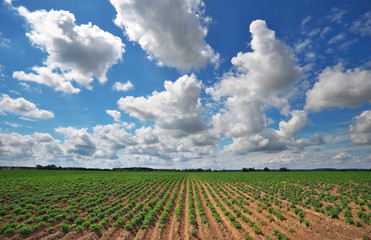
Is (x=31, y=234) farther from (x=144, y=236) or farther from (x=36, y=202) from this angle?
(x=36, y=202)

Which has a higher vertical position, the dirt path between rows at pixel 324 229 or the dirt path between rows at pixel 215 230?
the dirt path between rows at pixel 324 229

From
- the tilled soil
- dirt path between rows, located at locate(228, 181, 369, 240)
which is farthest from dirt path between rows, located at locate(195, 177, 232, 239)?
dirt path between rows, located at locate(228, 181, 369, 240)

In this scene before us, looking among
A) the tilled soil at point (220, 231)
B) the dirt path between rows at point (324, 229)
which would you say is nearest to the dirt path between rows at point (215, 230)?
the tilled soil at point (220, 231)

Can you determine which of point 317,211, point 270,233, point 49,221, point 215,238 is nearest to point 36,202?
point 49,221

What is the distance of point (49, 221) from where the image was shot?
51.2ft

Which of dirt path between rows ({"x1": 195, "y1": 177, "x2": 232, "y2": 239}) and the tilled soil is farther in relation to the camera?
dirt path between rows ({"x1": 195, "y1": 177, "x2": 232, "y2": 239})

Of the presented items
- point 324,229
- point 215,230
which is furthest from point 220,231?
point 324,229

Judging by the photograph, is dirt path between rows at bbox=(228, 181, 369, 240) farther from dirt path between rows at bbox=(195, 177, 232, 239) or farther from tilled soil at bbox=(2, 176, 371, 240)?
dirt path between rows at bbox=(195, 177, 232, 239)

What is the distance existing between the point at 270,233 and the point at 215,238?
14.4 ft

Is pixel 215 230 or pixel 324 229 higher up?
pixel 324 229

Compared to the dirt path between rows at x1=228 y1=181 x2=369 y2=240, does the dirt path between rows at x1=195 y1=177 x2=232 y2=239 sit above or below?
below

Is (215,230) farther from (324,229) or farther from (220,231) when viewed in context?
(324,229)

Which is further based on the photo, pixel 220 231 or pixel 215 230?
pixel 215 230

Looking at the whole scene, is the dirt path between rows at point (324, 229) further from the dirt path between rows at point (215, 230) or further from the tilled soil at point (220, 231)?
the dirt path between rows at point (215, 230)
